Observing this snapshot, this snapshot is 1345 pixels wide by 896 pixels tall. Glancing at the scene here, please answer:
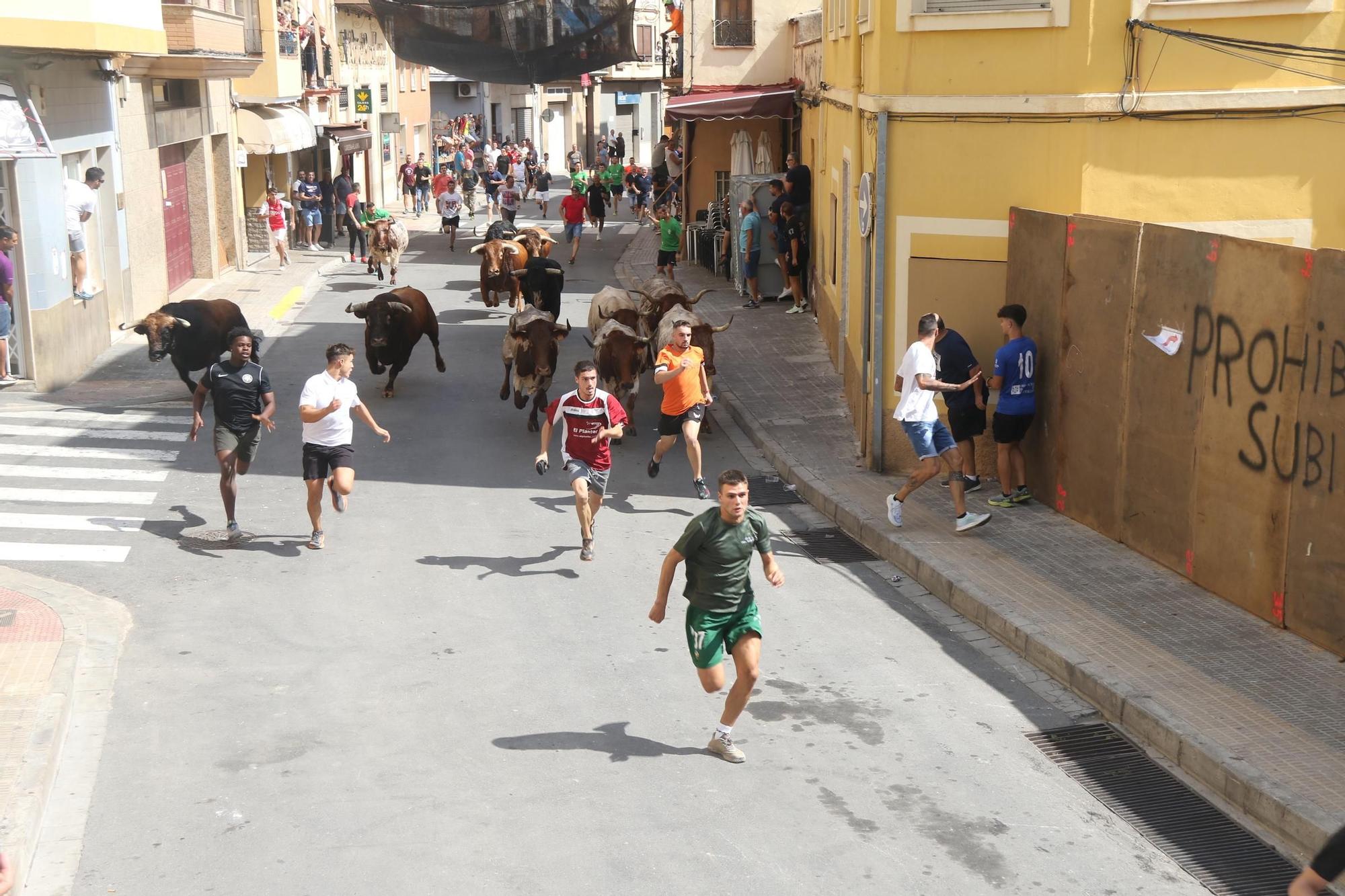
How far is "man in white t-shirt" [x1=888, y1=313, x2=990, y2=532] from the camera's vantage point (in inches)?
488

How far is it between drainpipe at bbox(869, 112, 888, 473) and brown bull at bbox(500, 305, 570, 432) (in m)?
3.80

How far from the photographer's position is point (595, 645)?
33.0 feet

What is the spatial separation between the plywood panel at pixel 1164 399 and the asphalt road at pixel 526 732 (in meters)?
2.07

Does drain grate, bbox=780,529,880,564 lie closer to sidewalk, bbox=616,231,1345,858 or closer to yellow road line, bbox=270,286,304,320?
sidewalk, bbox=616,231,1345,858

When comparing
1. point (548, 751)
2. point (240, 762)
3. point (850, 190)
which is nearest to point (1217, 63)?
point (850, 190)

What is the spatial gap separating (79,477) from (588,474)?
18.0 ft

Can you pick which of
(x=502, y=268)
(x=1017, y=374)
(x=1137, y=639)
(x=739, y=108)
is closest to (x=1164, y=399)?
(x=1017, y=374)

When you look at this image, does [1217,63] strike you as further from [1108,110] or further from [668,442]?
[668,442]

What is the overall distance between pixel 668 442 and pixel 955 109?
4.08 metres

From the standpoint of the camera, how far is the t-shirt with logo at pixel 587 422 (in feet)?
38.8

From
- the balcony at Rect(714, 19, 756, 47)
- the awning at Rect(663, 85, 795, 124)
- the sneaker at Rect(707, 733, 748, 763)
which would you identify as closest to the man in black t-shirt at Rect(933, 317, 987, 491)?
the sneaker at Rect(707, 733, 748, 763)

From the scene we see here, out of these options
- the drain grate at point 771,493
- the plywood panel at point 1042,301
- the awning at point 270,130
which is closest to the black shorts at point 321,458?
the drain grate at point 771,493

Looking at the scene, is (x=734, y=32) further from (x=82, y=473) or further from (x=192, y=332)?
(x=82, y=473)

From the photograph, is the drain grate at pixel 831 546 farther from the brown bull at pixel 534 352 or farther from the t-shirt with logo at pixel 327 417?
the brown bull at pixel 534 352
